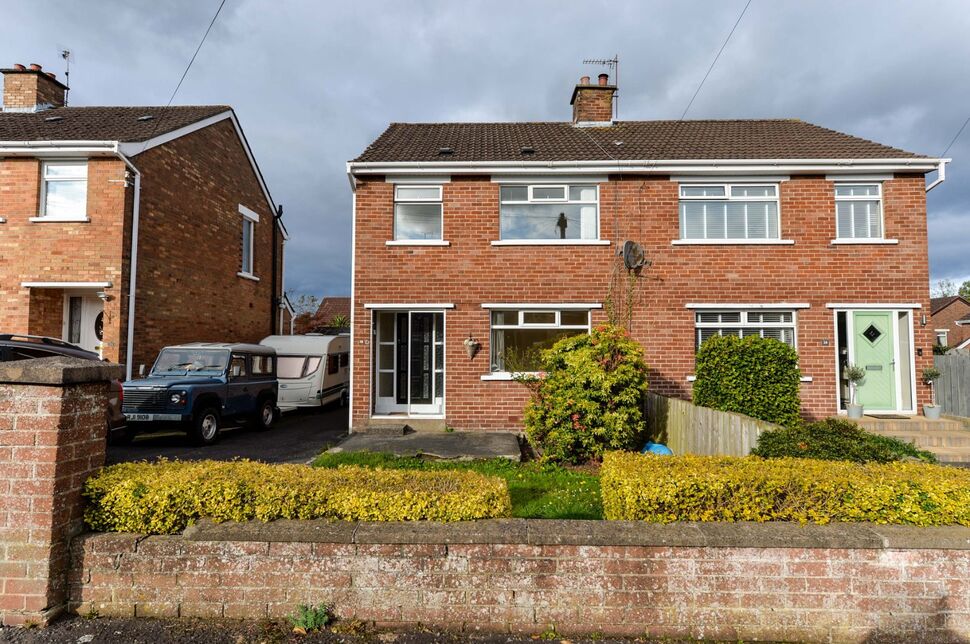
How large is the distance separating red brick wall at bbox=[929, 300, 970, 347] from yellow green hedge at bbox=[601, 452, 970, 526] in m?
51.4

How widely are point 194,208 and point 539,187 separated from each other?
1005 centimetres

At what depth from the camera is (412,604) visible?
3074 mm

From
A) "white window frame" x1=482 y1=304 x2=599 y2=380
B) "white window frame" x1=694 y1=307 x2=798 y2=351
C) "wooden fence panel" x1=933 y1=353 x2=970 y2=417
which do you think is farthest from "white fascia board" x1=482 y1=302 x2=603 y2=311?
"wooden fence panel" x1=933 y1=353 x2=970 y2=417

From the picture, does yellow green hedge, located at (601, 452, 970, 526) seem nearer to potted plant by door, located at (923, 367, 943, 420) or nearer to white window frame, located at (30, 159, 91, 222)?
potted plant by door, located at (923, 367, 943, 420)

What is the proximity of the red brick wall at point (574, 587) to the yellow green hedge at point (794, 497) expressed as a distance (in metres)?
0.19

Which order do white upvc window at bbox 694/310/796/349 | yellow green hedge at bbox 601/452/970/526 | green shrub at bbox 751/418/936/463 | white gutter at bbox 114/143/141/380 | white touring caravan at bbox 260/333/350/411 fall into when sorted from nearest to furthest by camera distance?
yellow green hedge at bbox 601/452/970/526 < green shrub at bbox 751/418/936/463 < white upvc window at bbox 694/310/796/349 < white gutter at bbox 114/143/141/380 < white touring caravan at bbox 260/333/350/411

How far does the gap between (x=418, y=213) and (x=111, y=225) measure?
7.22 m

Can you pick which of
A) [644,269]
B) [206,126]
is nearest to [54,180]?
[206,126]

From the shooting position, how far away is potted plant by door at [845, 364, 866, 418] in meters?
9.68

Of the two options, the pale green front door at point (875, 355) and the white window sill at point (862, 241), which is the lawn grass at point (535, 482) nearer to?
the pale green front door at point (875, 355)

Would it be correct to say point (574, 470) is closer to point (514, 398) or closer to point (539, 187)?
point (514, 398)

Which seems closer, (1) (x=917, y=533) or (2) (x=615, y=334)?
(1) (x=917, y=533)

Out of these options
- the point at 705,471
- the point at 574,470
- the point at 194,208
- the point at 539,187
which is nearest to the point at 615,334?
the point at 574,470

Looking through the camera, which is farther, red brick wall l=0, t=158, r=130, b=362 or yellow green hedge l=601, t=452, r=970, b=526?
red brick wall l=0, t=158, r=130, b=362
